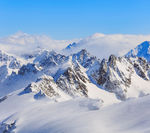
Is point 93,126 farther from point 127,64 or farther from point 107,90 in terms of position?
point 127,64

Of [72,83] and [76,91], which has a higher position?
[72,83]

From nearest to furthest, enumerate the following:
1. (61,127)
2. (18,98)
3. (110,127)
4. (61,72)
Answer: (110,127)
(61,127)
(18,98)
(61,72)

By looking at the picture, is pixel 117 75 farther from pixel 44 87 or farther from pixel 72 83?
pixel 44 87

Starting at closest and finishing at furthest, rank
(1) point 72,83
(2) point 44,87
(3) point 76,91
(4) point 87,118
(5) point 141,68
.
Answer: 1. (4) point 87,118
2. (2) point 44,87
3. (3) point 76,91
4. (1) point 72,83
5. (5) point 141,68

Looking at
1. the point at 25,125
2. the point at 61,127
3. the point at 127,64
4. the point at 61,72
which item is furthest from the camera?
the point at 127,64

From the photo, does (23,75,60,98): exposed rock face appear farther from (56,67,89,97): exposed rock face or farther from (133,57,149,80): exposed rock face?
(133,57,149,80): exposed rock face

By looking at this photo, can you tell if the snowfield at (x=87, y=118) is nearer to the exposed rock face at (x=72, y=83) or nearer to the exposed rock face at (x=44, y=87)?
the exposed rock face at (x=44, y=87)

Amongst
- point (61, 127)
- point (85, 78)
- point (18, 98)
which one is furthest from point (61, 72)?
point (61, 127)

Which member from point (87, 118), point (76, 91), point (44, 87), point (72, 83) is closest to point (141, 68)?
point (72, 83)

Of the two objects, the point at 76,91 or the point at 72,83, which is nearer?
the point at 76,91
